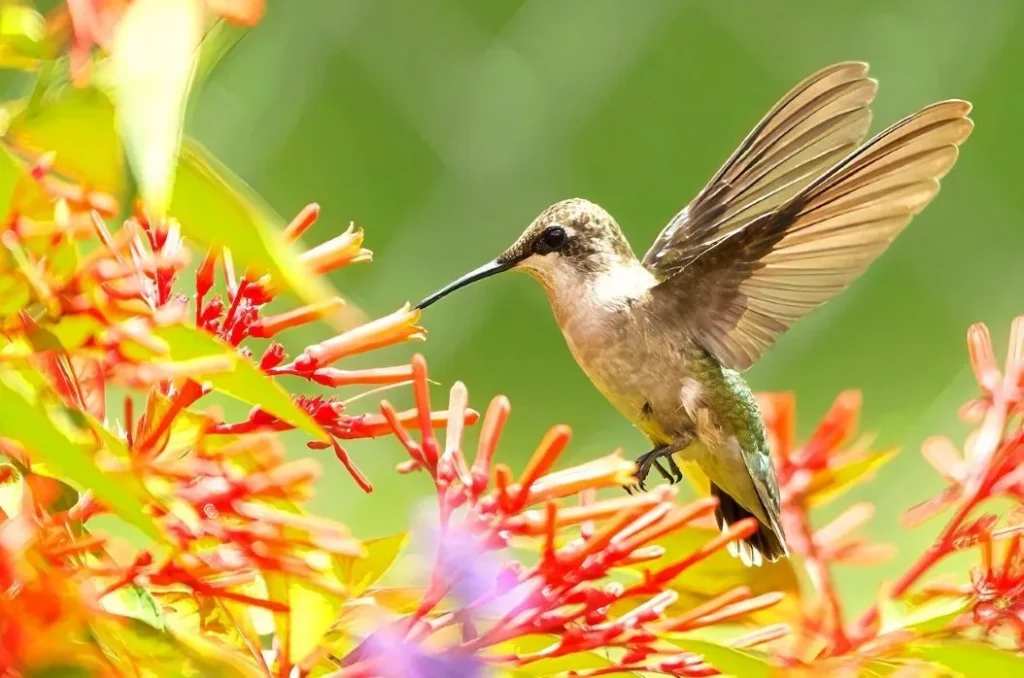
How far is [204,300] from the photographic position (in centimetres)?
37

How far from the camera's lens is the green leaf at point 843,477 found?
1.65 ft

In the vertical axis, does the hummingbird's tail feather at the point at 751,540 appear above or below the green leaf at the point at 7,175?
above

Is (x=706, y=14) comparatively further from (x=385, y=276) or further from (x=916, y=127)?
(x=916, y=127)

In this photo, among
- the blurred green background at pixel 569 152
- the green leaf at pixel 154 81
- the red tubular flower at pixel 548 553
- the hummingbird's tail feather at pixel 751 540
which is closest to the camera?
the green leaf at pixel 154 81

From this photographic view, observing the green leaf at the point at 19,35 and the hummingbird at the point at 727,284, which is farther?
the hummingbird at the point at 727,284

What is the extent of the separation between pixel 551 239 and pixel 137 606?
354 mm

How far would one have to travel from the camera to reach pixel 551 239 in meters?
0.61

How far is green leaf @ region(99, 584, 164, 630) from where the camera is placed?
0.29 m

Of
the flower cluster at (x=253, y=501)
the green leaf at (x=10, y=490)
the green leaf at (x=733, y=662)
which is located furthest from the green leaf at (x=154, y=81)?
the green leaf at (x=733, y=662)

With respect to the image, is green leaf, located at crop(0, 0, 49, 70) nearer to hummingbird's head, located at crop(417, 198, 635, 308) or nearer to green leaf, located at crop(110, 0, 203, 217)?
green leaf, located at crop(110, 0, 203, 217)

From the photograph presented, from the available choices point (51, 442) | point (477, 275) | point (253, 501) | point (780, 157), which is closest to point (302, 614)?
point (253, 501)

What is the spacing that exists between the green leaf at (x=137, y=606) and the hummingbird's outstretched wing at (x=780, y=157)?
407 millimetres

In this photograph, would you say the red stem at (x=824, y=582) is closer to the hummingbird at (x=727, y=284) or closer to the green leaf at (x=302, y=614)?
the hummingbird at (x=727, y=284)

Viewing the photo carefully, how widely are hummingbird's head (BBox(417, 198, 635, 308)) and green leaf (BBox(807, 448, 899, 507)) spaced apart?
168mm
